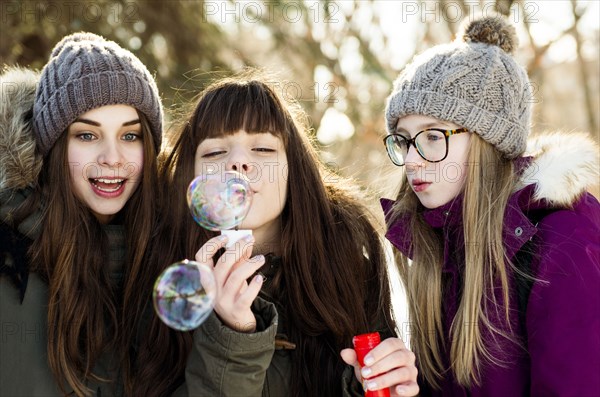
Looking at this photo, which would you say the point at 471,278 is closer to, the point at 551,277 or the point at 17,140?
the point at 551,277

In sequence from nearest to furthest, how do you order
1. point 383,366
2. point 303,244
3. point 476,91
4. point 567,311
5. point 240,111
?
point 567,311 < point 383,366 < point 476,91 < point 240,111 < point 303,244

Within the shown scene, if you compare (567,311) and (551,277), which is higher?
(551,277)

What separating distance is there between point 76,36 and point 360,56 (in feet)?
16.2

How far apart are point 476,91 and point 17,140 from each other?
1.91 meters

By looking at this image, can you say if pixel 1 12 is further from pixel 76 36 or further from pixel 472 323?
pixel 472 323

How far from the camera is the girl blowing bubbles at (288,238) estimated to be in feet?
9.45

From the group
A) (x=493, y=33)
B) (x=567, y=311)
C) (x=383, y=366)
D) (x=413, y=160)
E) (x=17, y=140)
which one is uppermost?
(x=493, y=33)

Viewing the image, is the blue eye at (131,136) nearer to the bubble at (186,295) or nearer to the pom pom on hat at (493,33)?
the bubble at (186,295)

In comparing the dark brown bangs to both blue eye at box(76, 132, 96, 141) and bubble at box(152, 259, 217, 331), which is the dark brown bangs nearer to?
blue eye at box(76, 132, 96, 141)

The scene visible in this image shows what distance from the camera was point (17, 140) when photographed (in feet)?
9.52

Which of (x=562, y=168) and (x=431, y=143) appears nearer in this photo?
(x=562, y=168)

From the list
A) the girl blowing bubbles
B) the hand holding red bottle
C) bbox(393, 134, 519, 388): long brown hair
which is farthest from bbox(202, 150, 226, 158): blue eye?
the hand holding red bottle

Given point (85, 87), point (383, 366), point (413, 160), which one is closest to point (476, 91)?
point (413, 160)

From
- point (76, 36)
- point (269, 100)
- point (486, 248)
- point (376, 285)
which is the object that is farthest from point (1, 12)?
point (486, 248)
